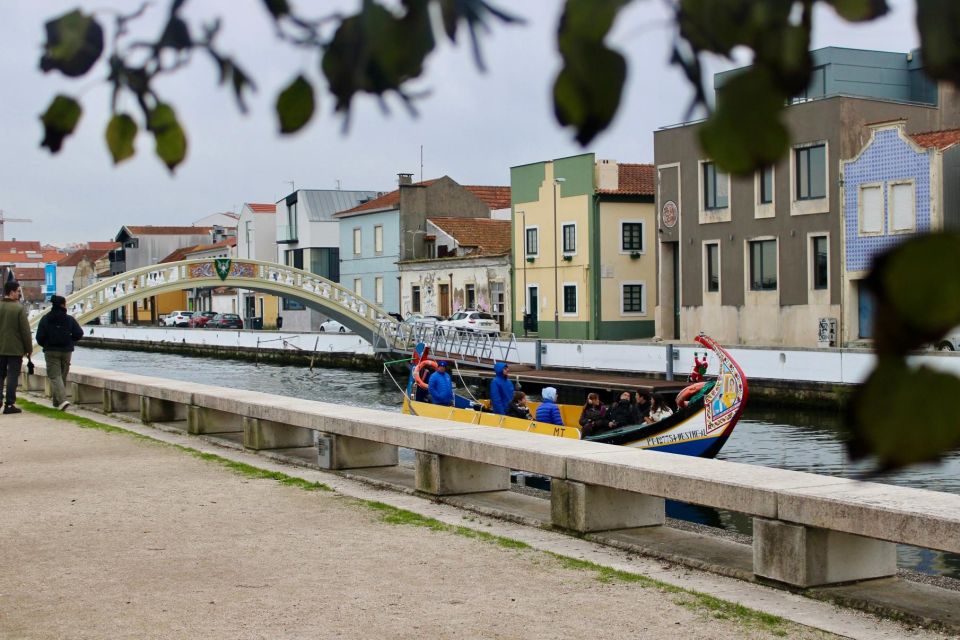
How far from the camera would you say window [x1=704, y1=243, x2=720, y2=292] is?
4303 centimetres

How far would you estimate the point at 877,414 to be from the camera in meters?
1.37

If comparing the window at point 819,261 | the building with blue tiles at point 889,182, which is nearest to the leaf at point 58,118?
the building with blue tiles at point 889,182

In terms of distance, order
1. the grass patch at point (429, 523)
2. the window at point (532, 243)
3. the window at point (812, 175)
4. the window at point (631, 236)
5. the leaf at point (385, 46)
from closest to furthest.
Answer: the leaf at point (385, 46), the grass patch at point (429, 523), the window at point (812, 175), the window at point (631, 236), the window at point (532, 243)

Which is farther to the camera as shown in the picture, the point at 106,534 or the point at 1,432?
the point at 1,432

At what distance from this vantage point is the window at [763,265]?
4059 centimetres

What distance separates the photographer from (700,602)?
7086mm

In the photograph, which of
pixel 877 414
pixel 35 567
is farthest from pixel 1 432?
pixel 877 414

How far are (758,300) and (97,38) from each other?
39871 millimetres

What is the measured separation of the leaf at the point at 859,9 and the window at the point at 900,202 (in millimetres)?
35448

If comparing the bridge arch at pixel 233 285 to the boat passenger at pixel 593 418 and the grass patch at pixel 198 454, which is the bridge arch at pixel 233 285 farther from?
the boat passenger at pixel 593 418

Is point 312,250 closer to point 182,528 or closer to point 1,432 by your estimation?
point 1,432

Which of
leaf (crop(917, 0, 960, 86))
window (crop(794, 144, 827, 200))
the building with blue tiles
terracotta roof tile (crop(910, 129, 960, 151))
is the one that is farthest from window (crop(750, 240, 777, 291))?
leaf (crop(917, 0, 960, 86))

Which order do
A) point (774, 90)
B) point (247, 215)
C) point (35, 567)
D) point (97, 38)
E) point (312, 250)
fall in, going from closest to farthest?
point (774, 90)
point (97, 38)
point (35, 567)
point (312, 250)
point (247, 215)

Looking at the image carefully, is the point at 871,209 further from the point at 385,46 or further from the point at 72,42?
the point at 385,46
